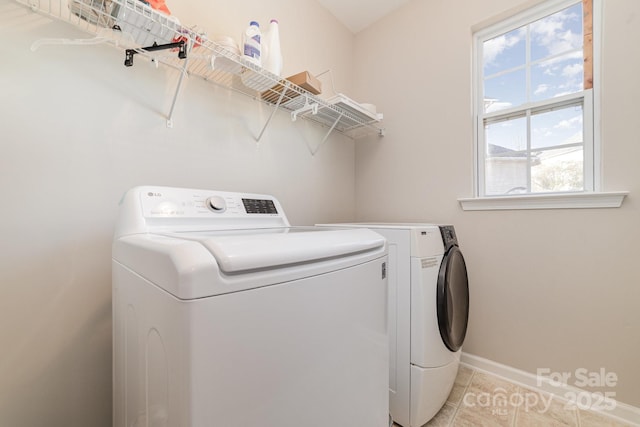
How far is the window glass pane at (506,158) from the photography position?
172 cm

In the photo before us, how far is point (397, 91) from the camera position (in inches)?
85.5

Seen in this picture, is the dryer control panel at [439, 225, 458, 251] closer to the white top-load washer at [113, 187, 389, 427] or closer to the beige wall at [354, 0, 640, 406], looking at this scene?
the beige wall at [354, 0, 640, 406]

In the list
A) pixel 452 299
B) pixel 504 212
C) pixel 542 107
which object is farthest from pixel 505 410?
pixel 542 107

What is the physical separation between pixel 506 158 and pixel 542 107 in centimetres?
35

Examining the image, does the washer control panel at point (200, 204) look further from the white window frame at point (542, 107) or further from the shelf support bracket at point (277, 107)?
the white window frame at point (542, 107)

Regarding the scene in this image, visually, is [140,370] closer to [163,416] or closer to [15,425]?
[163,416]

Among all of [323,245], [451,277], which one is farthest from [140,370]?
[451,277]

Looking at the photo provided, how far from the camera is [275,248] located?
58cm

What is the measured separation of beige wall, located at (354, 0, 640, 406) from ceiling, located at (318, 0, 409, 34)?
9cm

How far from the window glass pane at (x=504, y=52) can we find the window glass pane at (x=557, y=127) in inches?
16.5

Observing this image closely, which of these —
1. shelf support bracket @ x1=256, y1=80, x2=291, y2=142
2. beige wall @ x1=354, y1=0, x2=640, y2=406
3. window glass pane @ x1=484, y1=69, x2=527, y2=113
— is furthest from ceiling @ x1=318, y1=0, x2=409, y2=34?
shelf support bracket @ x1=256, y1=80, x2=291, y2=142

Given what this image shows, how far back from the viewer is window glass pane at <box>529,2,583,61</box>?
61.0 inches

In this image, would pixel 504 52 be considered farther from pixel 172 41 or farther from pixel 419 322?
Result: pixel 172 41

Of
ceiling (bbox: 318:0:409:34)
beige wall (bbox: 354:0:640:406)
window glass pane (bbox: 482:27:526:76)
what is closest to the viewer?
beige wall (bbox: 354:0:640:406)
